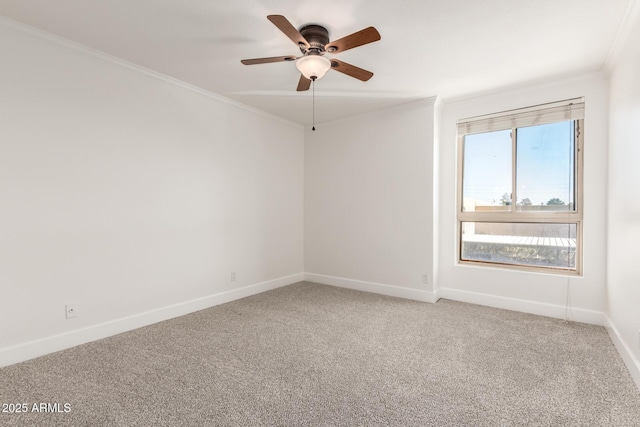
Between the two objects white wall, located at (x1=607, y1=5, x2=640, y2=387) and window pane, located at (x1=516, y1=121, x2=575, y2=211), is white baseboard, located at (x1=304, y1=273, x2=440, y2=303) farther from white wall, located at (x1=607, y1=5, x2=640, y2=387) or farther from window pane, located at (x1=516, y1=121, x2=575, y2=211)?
white wall, located at (x1=607, y1=5, x2=640, y2=387)

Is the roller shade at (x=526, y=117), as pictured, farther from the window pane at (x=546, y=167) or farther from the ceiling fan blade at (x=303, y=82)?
the ceiling fan blade at (x=303, y=82)

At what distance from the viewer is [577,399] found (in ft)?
6.07

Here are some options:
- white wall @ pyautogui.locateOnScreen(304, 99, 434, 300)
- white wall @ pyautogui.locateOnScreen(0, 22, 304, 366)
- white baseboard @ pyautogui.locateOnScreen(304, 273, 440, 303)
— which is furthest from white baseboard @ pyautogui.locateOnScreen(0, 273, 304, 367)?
white wall @ pyautogui.locateOnScreen(304, 99, 434, 300)

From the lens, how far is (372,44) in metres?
2.54

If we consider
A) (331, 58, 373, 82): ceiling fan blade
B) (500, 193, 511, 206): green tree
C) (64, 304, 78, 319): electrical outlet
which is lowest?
(64, 304, 78, 319): electrical outlet

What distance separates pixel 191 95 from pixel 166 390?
2856mm

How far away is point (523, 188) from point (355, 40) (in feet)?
8.96

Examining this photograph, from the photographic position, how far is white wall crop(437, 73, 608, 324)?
10.0ft

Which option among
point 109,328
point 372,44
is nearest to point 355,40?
point 372,44

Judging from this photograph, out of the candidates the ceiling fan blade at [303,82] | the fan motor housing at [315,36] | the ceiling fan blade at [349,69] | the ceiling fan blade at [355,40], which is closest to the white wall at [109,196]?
the ceiling fan blade at [303,82]

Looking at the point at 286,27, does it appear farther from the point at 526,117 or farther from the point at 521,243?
the point at 521,243

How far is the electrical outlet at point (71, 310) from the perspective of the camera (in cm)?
252

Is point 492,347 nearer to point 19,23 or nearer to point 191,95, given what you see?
point 191,95

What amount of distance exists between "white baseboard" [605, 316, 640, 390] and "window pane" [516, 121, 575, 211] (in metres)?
1.21
